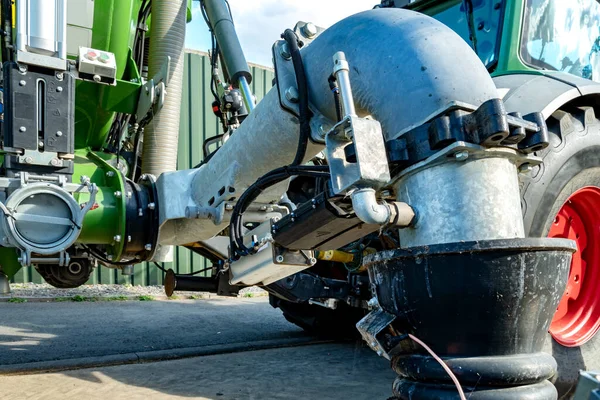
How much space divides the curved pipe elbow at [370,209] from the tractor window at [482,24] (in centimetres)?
190

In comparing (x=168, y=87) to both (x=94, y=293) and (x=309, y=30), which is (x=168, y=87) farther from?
(x=94, y=293)

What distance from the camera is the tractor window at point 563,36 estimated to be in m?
2.76

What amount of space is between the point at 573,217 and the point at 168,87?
215 centimetres

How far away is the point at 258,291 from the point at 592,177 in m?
5.72

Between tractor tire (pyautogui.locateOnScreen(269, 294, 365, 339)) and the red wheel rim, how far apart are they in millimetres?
1700

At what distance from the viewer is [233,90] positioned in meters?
3.07

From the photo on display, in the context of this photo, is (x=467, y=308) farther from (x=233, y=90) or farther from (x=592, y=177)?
(x=233, y=90)

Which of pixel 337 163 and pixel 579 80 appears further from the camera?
pixel 579 80

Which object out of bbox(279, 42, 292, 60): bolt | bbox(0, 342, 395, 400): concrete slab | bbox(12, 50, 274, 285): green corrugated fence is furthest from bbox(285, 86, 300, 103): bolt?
bbox(12, 50, 274, 285): green corrugated fence

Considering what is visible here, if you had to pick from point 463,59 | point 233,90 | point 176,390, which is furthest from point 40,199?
point 463,59

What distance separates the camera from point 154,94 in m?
2.66

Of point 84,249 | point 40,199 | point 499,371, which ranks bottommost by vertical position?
point 499,371

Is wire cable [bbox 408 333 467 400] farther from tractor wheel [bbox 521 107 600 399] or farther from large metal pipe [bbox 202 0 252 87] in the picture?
large metal pipe [bbox 202 0 252 87]

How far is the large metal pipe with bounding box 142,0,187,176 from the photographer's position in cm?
301
